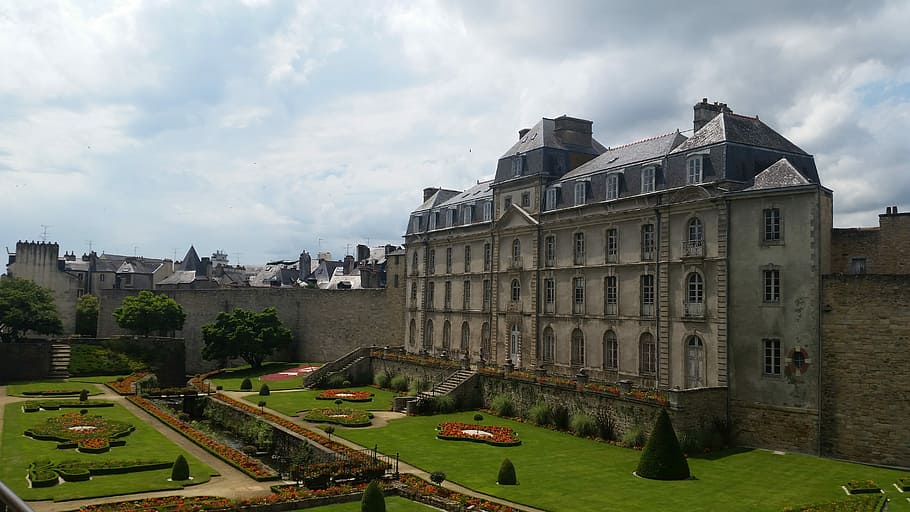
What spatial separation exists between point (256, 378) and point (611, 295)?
27.8 metres

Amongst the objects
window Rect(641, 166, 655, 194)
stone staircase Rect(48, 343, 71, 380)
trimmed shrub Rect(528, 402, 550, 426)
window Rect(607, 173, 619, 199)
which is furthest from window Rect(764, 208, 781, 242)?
stone staircase Rect(48, 343, 71, 380)

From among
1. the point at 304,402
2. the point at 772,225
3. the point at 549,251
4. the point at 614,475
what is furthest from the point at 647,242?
the point at 304,402

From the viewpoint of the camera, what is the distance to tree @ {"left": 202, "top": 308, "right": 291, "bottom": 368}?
54.0 meters

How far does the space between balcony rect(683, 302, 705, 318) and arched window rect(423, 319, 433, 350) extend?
2375 centimetres

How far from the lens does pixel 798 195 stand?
1045 inches

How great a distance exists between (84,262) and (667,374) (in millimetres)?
81160

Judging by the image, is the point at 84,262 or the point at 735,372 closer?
the point at 735,372

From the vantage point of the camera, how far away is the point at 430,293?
169 ft

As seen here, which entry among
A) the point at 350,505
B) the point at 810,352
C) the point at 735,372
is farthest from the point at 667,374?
the point at 350,505

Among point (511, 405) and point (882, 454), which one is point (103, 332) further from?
point (882, 454)

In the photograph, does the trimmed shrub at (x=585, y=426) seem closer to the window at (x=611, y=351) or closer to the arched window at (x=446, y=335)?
the window at (x=611, y=351)

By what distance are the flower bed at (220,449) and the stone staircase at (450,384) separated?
11.2 meters

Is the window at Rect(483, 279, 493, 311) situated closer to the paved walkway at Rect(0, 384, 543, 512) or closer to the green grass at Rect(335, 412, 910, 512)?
the green grass at Rect(335, 412, 910, 512)

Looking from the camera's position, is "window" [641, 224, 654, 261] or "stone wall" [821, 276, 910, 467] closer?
"stone wall" [821, 276, 910, 467]
